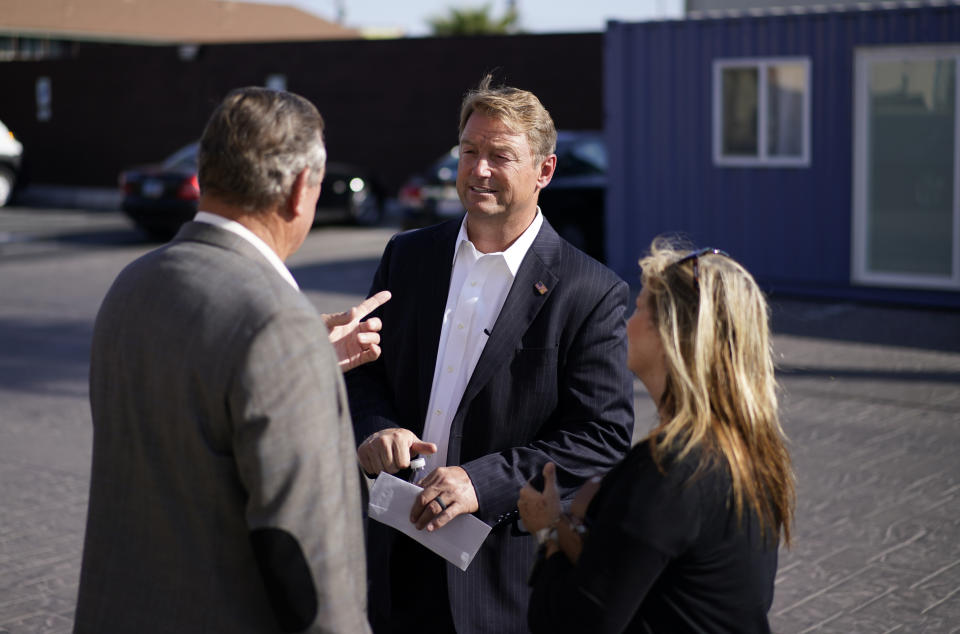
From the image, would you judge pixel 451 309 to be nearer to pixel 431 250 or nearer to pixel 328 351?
pixel 431 250

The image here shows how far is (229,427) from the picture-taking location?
2045mm

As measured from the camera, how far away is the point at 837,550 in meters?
5.39

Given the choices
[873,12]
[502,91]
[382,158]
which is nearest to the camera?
[502,91]

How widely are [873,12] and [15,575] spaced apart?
36.2 feet

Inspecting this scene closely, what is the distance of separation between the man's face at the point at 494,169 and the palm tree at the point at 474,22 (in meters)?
43.5

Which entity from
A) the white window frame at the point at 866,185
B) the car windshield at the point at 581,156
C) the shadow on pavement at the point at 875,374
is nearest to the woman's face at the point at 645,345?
the shadow on pavement at the point at 875,374

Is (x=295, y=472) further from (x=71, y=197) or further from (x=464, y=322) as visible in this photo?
(x=71, y=197)

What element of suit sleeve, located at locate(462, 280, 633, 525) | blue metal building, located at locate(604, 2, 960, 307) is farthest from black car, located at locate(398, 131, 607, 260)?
suit sleeve, located at locate(462, 280, 633, 525)

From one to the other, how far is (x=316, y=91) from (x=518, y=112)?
80.7ft

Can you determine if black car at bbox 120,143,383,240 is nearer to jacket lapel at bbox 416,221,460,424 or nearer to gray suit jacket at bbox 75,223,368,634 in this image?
jacket lapel at bbox 416,221,460,424

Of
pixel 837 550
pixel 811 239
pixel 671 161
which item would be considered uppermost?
pixel 671 161

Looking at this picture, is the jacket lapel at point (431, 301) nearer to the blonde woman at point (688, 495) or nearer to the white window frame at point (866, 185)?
the blonde woman at point (688, 495)

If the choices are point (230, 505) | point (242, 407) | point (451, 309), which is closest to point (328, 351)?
point (242, 407)

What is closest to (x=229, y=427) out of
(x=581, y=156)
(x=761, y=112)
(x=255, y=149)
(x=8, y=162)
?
(x=255, y=149)
